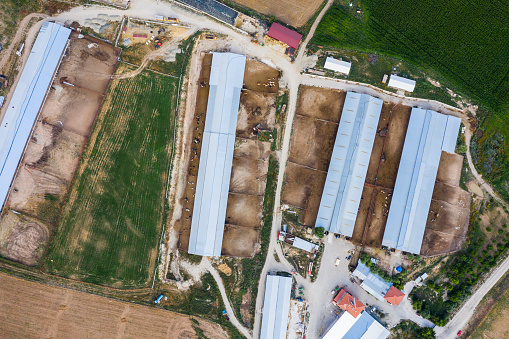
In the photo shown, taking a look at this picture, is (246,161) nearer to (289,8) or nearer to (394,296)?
(289,8)

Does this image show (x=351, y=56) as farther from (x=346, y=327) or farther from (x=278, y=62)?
(x=346, y=327)

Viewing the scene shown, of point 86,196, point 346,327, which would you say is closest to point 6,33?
point 86,196

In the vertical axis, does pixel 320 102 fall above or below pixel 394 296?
above

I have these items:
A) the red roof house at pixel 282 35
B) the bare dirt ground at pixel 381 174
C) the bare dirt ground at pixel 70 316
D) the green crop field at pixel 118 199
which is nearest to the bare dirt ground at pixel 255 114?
the red roof house at pixel 282 35

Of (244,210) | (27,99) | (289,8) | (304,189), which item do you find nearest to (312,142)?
(304,189)

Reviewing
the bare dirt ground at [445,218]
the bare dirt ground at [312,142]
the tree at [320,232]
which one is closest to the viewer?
the tree at [320,232]

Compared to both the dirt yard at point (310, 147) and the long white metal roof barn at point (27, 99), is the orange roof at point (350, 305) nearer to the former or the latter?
the dirt yard at point (310, 147)
